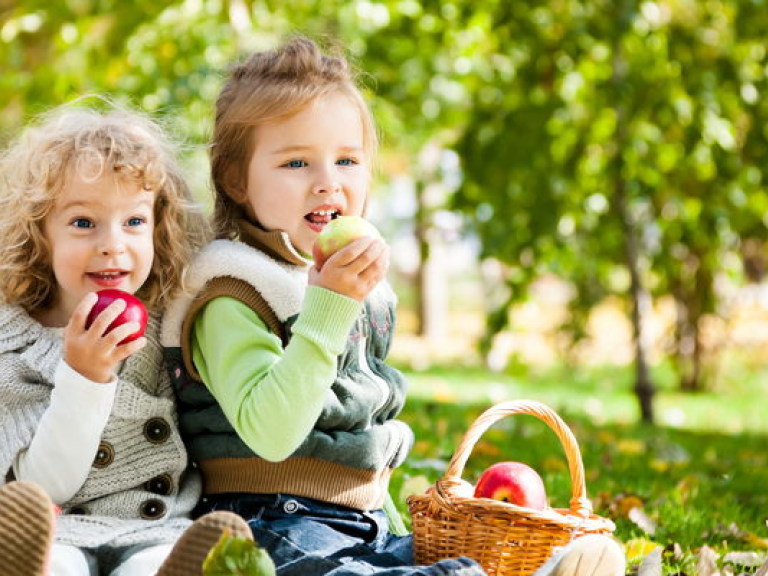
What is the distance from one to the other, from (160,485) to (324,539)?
15.1 inches

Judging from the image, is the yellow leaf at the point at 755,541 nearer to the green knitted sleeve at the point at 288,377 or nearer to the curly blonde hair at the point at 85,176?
the green knitted sleeve at the point at 288,377

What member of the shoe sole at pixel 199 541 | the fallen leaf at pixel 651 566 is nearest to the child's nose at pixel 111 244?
the shoe sole at pixel 199 541

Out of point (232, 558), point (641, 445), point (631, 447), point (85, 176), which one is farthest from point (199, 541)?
point (641, 445)

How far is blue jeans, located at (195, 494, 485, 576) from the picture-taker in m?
2.20

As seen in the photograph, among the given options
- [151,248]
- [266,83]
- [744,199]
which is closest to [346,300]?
[151,248]

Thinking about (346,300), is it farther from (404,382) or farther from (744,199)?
(744,199)

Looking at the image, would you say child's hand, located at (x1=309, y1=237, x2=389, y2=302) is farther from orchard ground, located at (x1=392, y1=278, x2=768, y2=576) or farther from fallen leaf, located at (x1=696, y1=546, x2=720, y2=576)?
fallen leaf, located at (x1=696, y1=546, x2=720, y2=576)

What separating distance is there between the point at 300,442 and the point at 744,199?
5.23 m

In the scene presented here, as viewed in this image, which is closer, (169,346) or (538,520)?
(538,520)

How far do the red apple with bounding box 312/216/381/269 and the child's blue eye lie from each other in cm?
51

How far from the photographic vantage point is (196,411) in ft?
8.18

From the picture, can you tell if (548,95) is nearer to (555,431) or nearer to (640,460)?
(640,460)

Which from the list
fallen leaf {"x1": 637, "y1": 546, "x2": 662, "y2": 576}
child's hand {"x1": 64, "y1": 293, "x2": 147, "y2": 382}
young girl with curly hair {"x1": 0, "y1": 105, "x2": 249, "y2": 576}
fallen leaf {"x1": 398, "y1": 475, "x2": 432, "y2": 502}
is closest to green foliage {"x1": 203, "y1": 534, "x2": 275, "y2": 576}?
young girl with curly hair {"x1": 0, "y1": 105, "x2": 249, "y2": 576}

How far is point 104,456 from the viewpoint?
2.37 meters
